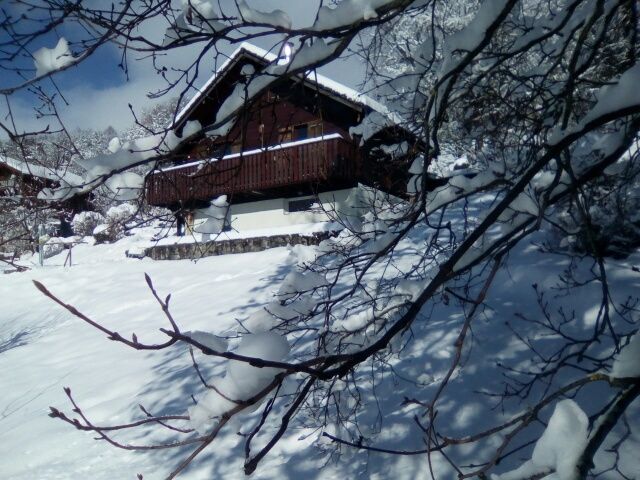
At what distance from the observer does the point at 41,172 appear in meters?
2.03

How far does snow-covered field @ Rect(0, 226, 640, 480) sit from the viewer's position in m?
3.23

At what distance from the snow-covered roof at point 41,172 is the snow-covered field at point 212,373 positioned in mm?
1230

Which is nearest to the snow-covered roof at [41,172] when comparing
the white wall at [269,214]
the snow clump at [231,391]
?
the snow clump at [231,391]

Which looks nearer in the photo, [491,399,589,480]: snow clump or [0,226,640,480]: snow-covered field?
[491,399,589,480]: snow clump

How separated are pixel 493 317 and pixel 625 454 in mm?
1879

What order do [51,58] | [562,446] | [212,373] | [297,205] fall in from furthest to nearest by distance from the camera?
[297,205] < [212,373] < [51,58] < [562,446]

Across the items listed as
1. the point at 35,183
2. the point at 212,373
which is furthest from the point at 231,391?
the point at 212,373

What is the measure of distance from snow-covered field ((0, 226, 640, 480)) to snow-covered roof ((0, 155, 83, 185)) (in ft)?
4.04

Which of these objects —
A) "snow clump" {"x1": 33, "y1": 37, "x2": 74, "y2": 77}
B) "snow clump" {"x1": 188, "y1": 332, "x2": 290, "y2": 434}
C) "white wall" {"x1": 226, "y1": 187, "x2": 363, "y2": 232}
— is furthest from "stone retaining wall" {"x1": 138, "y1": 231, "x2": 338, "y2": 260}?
"snow clump" {"x1": 188, "y1": 332, "x2": 290, "y2": 434}

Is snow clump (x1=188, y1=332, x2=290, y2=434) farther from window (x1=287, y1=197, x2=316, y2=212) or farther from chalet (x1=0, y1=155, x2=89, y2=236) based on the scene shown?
window (x1=287, y1=197, x2=316, y2=212)

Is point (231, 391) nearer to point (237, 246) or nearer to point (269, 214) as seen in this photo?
point (237, 246)

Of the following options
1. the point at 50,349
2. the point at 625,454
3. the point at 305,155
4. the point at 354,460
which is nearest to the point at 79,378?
the point at 50,349

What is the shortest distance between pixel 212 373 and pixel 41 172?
3.06 meters

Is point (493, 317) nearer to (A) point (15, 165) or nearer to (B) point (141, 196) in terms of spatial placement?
(B) point (141, 196)
